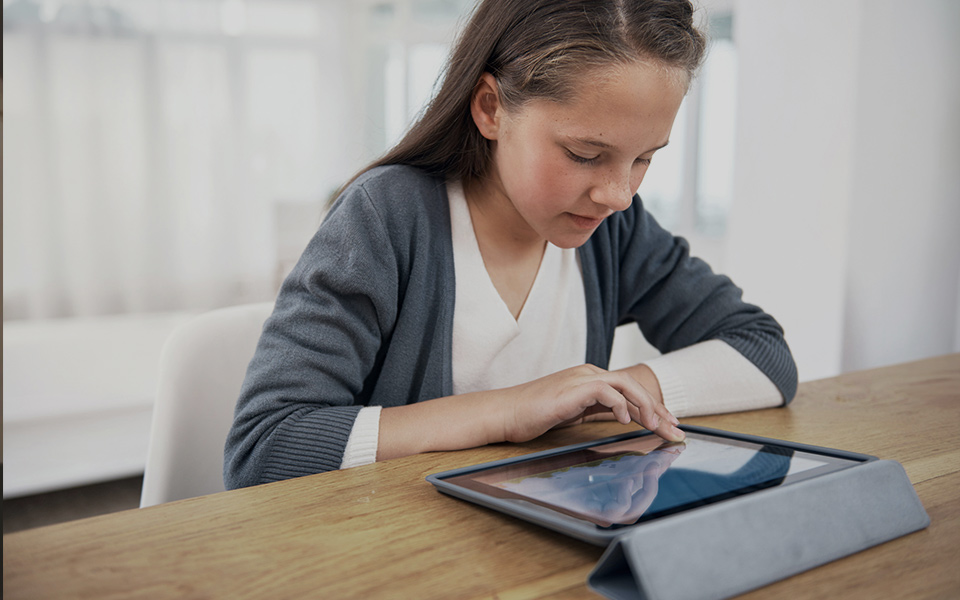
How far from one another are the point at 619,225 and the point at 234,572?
0.78 metres

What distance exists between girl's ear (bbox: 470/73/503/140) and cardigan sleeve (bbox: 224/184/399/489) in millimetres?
175

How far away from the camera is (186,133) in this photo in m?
2.89

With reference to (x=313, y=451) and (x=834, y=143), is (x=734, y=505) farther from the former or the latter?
(x=834, y=143)

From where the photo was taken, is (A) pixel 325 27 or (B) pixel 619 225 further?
(A) pixel 325 27

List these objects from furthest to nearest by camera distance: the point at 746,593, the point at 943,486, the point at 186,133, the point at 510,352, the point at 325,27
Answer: the point at 325,27
the point at 186,133
the point at 510,352
the point at 943,486
the point at 746,593

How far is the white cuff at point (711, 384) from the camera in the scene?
0.91m

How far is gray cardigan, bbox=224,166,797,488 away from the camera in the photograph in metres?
0.76

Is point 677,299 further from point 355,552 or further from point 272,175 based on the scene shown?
point 272,175

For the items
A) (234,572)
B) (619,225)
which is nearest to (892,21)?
(619,225)

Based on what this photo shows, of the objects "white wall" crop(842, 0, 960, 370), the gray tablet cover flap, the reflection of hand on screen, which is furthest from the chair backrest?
"white wall" crop(842, 0, 960, 370)

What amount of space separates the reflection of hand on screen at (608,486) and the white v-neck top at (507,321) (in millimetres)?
362

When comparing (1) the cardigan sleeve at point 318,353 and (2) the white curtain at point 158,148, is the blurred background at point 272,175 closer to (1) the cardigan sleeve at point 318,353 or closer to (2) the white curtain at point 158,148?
(2) the white curtain at point 158,148

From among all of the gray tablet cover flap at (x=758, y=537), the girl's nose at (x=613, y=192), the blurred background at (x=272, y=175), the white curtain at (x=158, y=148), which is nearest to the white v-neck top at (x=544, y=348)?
the girl's nose at (x=613, y=192)

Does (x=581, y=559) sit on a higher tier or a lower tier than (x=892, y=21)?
lower
